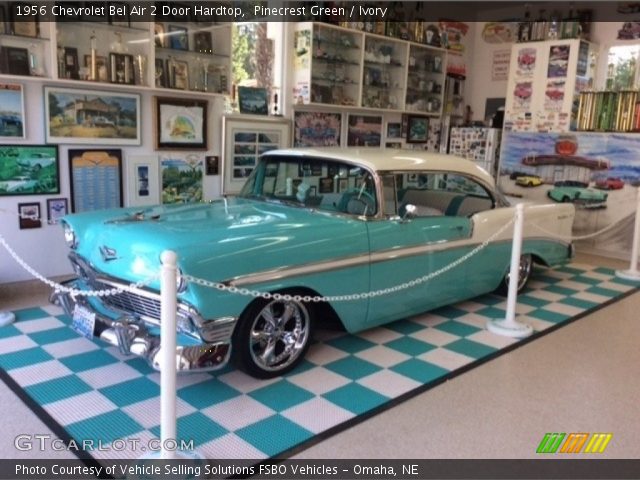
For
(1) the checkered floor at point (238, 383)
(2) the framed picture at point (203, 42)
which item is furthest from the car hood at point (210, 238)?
(2) the framed picture at point (203, 42)

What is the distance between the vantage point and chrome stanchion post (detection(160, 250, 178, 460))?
2264 millimetres

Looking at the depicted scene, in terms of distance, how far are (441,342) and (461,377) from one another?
57cm

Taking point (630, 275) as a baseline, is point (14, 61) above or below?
above

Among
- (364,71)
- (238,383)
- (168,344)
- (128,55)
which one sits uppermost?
(364,71)

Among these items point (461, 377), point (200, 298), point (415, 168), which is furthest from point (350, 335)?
point (200, 298)

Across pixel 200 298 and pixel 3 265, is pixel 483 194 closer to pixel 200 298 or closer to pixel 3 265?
pixel 200 298

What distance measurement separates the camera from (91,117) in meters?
A: 5.10

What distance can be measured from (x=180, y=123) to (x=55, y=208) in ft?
4.78

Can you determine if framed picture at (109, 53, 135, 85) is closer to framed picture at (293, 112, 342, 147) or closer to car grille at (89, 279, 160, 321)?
framed picture at (293, 112, 342, 147)

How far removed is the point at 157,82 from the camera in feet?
17.4

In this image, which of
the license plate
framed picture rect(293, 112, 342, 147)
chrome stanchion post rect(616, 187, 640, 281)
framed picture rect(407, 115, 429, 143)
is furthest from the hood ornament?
framed picture rect(407, 115, 429, 143)

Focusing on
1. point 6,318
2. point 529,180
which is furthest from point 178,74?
point 529,180

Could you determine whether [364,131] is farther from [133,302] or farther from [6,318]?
[133,302]

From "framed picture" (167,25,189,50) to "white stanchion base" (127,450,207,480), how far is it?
4.16 metres
